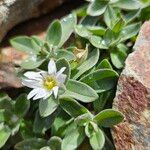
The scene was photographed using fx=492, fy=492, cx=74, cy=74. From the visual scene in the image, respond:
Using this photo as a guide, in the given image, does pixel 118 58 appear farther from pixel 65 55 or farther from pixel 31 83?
pixel 31 83

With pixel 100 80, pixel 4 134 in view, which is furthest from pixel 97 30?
pixel 4 134

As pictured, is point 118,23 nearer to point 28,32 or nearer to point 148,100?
point 148,100

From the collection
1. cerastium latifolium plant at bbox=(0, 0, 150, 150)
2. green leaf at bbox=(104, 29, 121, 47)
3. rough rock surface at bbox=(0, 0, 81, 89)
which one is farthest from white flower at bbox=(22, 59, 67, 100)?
green leaf at bbox=(104, 29, 121, 47)

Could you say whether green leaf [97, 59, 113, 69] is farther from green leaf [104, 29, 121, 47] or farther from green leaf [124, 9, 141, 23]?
green leaf [124, 9, 141, 23]

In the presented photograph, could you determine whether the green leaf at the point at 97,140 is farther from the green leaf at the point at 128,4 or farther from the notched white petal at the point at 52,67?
the green leaf at the point at 128,4

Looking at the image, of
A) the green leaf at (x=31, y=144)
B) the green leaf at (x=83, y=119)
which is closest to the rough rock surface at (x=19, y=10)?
the green leaf at (x=31, y=144)

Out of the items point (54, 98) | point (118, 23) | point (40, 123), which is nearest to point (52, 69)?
point (54, 98)
